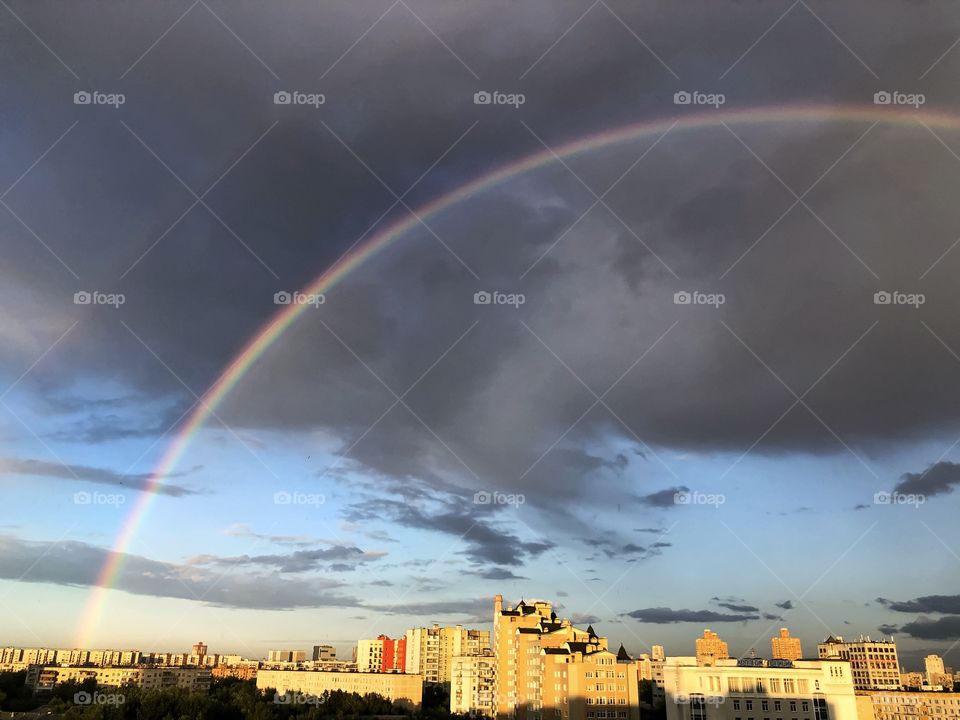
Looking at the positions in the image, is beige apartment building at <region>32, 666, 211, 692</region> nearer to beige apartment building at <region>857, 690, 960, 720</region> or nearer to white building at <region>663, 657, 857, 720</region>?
white building at <region>663, 657, 857, 720</region>

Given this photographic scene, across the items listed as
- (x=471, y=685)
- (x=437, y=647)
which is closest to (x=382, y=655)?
(x=437, y=647)

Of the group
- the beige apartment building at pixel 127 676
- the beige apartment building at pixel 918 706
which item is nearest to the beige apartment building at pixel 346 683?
the beige apartment building at pixel 127 676

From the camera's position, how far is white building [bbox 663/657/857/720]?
1628 inches

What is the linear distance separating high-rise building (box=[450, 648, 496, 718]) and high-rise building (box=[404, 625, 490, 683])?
18.6m

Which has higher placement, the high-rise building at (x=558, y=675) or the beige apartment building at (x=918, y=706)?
the high-rise building at (x=558, y=675)

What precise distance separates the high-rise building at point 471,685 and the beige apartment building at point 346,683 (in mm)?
7097

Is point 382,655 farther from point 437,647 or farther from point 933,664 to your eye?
point 933,664

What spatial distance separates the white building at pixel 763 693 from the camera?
41.3m

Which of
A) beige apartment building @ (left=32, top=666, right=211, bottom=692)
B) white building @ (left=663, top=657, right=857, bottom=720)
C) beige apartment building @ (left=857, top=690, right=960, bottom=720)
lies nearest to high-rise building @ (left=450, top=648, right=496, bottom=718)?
white building @ (left=663, top=657, right=857, bottom=720)

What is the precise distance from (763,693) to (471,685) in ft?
128

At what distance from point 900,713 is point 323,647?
321 ft

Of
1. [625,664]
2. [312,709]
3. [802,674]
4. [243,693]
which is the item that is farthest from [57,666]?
[802,674]

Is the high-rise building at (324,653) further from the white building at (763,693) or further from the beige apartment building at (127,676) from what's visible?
the white building at (763,693)

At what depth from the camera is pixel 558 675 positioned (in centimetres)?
4950
